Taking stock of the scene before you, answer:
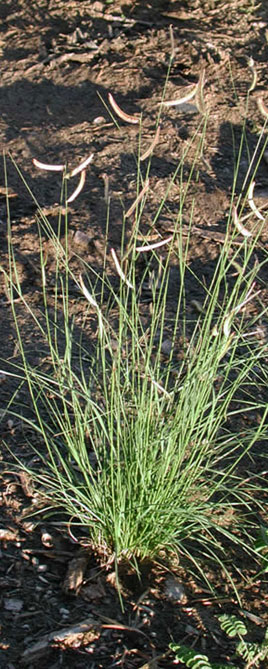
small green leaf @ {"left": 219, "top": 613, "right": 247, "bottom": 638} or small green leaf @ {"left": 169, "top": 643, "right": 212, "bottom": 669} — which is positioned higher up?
small green leaf @ {"left": 169, "top": 643, "right": 212, "bottom": 669}

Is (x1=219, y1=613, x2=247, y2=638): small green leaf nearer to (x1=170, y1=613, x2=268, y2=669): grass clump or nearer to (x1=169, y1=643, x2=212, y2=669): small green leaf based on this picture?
(x1=170, y1=613, x2=268, y2=669): grass clump

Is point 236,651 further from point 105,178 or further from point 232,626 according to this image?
point 105,178

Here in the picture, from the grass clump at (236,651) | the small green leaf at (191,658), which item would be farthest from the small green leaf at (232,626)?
the small green leaf at (191,658)

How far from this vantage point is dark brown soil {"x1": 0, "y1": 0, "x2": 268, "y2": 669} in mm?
2246

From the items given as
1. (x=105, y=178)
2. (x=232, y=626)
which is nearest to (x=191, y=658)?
(x=232, y=626)

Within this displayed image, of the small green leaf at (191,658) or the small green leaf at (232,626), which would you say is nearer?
the small green leaf at (191,658)

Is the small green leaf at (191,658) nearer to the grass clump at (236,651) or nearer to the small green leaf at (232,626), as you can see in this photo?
the grass clump at (236,651)

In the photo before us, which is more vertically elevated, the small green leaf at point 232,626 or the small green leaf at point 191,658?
the small green leaf at point 191,658

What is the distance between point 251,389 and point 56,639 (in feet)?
4.21

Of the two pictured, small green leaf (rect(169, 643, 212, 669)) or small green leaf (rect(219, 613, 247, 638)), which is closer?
small green leaf (rect(169, 643, 212, 669))

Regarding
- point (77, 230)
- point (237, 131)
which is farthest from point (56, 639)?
point (237, 131)

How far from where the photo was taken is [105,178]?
408 cm

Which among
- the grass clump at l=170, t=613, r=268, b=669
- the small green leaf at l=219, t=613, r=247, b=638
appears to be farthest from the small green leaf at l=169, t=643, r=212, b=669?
the small green leaf at l=219, t=613, r=247, b=638

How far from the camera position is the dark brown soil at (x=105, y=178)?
7.37 feet
